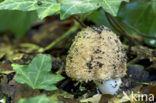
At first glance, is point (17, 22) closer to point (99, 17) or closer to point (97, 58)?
point (99, 17)

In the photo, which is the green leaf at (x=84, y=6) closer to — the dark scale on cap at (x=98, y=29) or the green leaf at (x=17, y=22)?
the dark scale on cap at (x=98, y=29)

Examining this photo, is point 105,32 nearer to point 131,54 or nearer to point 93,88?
point 93,88

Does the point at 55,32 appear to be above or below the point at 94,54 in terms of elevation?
below

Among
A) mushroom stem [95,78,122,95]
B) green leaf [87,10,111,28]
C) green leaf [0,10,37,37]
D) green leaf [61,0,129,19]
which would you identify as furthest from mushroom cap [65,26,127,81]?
green leaf [0,10,37,37]

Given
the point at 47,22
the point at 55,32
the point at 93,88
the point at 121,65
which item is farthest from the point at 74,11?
the point at 47,22

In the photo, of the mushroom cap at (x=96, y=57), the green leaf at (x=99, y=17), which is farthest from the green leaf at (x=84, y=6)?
the green leaf at (x=99, y=17)
